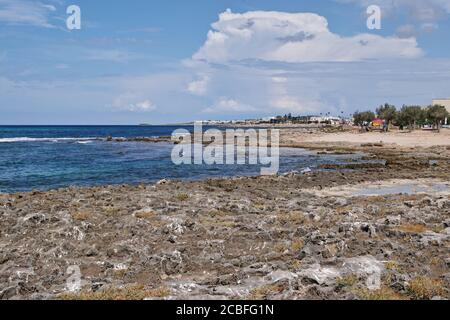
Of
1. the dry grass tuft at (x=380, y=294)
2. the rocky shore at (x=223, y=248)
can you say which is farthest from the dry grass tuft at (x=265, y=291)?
the dry grass tuft at (x=380, y=294)

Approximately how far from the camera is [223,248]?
53.6 ft

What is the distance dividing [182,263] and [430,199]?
54.7ft

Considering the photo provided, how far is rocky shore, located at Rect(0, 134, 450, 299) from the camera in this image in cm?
1206

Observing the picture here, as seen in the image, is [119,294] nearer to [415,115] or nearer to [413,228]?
[413,228]

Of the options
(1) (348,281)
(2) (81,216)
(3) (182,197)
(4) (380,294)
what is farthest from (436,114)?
(4) (380,294)

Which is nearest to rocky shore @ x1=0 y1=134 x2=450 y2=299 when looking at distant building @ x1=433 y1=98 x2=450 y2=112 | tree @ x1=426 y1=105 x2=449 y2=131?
tree @ x1=426 y1=105 x2=449 y2=131

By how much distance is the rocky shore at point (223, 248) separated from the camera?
1206 centimetres

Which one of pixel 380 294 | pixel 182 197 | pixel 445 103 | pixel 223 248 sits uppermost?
pixel 445 103

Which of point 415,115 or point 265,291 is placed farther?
point 415,115

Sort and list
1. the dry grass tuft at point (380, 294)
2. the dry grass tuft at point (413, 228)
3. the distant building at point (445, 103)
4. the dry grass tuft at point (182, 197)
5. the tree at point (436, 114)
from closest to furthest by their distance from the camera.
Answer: the dry grass tuft at point (380, 294), the dry grass tuft at point (413, 228), the dry grass tuft at point (182, 197), the tree at point (436, 114), the distant building at point (445, 103)

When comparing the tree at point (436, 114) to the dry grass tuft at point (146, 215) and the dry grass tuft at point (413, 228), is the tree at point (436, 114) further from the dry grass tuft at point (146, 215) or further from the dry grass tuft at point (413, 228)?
the dry grass tuft at point (146, 215)

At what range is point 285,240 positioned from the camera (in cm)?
1708

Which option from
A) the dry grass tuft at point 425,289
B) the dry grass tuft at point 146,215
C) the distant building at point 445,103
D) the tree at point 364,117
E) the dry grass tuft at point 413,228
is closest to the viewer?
the dry grass tuft at point 425,289
